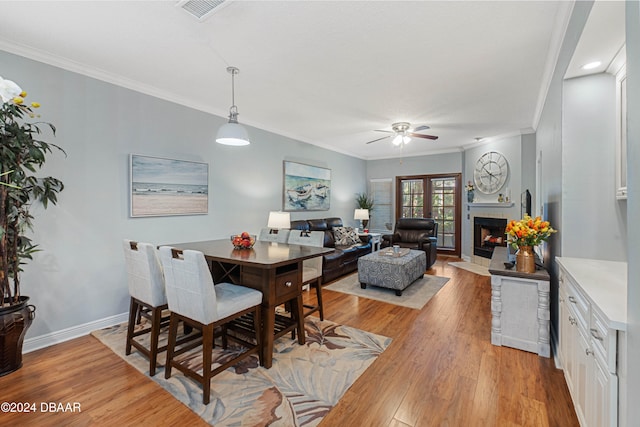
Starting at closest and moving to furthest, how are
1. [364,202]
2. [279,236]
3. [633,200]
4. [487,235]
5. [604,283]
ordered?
[633,200] → [604,283] → [279,236] → [487,235] → [364,202]

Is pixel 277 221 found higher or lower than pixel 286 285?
higher

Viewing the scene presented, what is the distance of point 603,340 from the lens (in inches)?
46.6

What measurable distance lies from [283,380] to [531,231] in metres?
2.36

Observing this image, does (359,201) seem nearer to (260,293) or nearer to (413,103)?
(413,103)

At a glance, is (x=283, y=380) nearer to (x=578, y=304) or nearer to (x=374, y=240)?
(x=578, y=304)

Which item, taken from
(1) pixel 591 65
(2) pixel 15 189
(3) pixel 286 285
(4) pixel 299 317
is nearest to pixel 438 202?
(1) pixel 591 65

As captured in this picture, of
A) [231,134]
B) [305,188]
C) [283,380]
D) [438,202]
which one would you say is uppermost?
[231,134]

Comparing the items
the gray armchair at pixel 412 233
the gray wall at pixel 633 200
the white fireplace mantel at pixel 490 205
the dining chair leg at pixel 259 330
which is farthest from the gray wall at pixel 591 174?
the white fireplace mantel at pixel 490 205

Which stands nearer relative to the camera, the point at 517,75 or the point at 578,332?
the point at 578,332

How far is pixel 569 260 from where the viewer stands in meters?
2.05

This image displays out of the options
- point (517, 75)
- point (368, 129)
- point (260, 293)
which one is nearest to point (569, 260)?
point (517, 75)

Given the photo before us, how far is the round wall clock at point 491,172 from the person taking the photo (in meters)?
5.78

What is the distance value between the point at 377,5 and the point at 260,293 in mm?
2252

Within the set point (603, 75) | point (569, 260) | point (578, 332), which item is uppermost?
point (603, 75)
